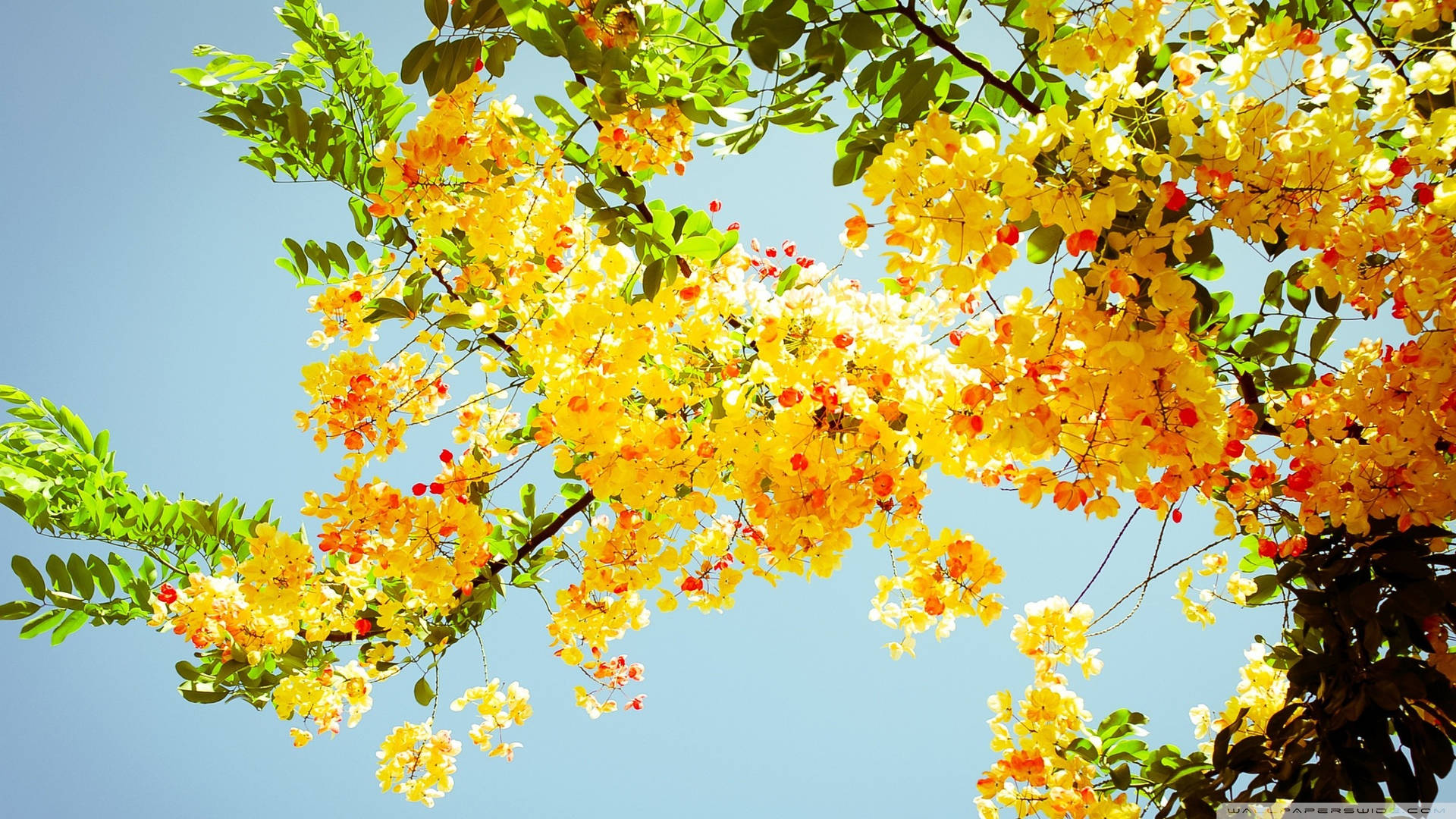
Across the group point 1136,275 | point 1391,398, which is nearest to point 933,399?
point 1136,275

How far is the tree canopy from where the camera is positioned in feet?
3.19

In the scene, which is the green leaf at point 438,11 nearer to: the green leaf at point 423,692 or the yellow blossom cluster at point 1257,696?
the green leaf at point 423,692

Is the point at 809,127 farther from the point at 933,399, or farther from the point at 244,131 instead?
the point at 244,131

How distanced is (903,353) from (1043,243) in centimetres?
28

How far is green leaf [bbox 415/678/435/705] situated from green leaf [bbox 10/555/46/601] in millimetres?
799

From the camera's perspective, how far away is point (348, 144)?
1.65 meters

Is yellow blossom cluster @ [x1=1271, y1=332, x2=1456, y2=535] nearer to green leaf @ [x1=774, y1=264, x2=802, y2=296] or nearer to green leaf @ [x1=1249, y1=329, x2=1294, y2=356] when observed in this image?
green leaf @ [x1=1249, y1=329, x2=1294, y2=356]

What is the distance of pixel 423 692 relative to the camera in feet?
5.92

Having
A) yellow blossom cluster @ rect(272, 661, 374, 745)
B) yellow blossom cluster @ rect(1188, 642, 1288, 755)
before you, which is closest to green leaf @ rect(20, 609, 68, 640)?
yellow blossom cluster @ rect(272, 661, 374, 745)

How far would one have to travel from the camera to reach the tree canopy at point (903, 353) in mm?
972

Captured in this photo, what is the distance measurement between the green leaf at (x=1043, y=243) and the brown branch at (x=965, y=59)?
0.29m

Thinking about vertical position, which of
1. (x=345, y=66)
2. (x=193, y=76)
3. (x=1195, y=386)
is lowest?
(x=1195, y=386)

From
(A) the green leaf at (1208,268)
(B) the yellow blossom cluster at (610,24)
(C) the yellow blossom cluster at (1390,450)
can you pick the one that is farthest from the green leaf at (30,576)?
(C) the yellow blossom cluster at (1390,450)

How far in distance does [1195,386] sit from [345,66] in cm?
159
